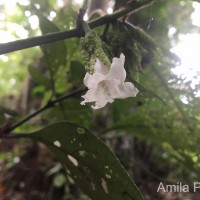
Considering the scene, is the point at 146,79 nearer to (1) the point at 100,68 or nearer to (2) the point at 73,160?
(2) the point at 73,160

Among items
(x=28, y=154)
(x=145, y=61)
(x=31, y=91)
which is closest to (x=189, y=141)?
(x=145, y=61)

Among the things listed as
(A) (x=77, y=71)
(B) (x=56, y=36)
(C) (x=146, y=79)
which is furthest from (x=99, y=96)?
(A) (x=77, y=71)

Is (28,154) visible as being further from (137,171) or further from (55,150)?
(55,150)

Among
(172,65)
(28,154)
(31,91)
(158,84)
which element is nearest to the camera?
(172,65)

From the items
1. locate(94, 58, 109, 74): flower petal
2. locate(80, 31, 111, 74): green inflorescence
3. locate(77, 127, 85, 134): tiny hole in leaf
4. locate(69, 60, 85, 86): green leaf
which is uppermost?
locate(69, 60, 85, 86): green leaf

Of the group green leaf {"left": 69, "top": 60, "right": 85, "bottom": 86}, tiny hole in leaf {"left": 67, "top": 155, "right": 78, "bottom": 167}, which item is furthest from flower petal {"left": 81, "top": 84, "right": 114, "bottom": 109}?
green leaf {"left": 69, "top": 60, "right": 85, "bottom": 86}

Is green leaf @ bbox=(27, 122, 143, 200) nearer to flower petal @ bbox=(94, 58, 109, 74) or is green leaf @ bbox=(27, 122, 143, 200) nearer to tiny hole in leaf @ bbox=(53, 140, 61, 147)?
tiny hole in leaf @ bbox=(53, 140, 61, 147)
